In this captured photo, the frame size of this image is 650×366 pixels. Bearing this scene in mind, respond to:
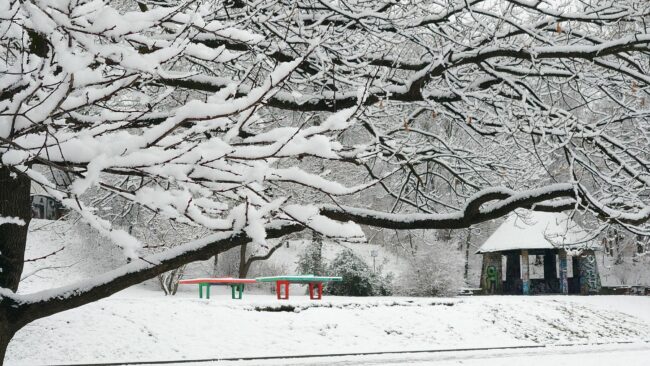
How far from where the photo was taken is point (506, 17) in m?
5.15

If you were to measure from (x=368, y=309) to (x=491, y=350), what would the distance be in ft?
14.1

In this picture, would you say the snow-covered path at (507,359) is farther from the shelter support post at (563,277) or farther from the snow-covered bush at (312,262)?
the snow-covered bush at (312,262)

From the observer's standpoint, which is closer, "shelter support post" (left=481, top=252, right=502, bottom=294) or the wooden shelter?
the wooden shelter

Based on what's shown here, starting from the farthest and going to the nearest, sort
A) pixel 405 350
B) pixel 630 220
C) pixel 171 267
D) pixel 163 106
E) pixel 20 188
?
1. pixel 405 350
2. pixel 163 106
3. pixel 630 220
4. pixel 20 188
5. pixel 171 267

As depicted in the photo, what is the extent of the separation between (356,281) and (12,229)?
2286 cm

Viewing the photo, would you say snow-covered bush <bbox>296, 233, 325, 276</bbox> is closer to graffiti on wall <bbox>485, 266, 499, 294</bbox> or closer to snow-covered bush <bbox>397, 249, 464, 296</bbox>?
snow-covered bush <bbox>397, 249, 464, 296</bbox>

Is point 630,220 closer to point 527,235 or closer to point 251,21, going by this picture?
point 251,21

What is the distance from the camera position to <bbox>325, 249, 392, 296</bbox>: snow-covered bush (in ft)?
86.7

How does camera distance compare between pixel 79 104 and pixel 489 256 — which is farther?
pixel 489 256

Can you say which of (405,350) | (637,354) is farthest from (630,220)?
(637,354)

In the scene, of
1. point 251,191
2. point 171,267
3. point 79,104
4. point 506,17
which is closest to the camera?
point 79,104

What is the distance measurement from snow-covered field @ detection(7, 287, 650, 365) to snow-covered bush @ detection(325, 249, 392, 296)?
6.62 metres

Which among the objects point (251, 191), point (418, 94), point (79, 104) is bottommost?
point (251, 191)

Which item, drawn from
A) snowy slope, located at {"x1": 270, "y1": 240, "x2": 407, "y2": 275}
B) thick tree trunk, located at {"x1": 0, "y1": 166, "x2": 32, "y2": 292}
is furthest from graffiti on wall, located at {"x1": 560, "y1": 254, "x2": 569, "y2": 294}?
thick tree trunk, located at {"x1": 0, "y1": 166, "x2": 32, "y2": 292}
